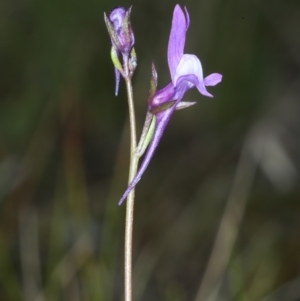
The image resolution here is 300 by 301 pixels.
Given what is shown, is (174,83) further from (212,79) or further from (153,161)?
(153,161)

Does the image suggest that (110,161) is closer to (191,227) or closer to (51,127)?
(51,127)

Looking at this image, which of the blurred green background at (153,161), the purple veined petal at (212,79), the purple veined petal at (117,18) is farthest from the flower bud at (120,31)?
the blurred green background at (153,161)

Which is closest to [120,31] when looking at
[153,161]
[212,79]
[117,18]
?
[117,18]

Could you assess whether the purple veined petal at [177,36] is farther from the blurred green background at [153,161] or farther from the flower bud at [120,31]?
the blurred green background at [153,161]

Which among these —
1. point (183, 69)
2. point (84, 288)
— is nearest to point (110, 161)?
point (84, 288)

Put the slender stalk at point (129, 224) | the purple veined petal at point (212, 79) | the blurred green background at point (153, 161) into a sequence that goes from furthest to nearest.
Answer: the blurred green background at point (153, 161) < the purple veined petal at point (212, 79) < the slender stalk at point (129, 224)

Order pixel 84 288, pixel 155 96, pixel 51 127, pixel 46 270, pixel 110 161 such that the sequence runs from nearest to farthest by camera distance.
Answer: pixel 155 96 → pixel 84 288 → pixel 46 270 → pixel 51 127 → pixel 110 161

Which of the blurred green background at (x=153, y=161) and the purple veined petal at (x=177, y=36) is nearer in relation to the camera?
the purple veined petal at (x=177, y=36)
